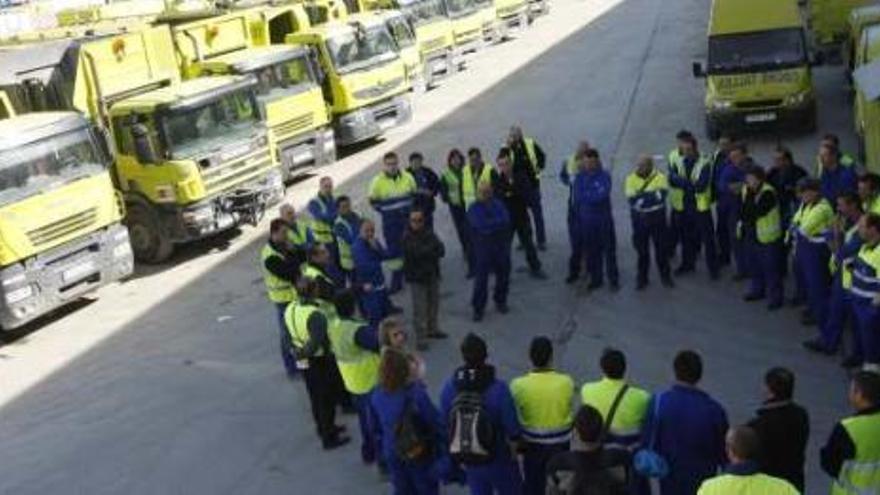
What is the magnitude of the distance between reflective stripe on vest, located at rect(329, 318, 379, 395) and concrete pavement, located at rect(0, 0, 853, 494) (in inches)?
41.6

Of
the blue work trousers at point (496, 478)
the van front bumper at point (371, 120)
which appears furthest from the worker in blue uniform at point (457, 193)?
the van front bumper at point (371, 120)

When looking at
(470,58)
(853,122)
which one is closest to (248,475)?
(853,122)

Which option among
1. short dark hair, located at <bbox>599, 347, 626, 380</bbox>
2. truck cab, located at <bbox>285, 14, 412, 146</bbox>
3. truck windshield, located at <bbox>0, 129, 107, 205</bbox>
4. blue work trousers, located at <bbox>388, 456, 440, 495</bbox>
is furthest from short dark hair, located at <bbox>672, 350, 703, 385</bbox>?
truck cab, located at <bbox>285, 14, 412, 146</bbox>

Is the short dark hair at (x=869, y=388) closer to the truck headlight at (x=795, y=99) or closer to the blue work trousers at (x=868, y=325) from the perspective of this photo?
the blue work trousers at (x=868, y=325)

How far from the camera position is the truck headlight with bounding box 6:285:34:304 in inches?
566

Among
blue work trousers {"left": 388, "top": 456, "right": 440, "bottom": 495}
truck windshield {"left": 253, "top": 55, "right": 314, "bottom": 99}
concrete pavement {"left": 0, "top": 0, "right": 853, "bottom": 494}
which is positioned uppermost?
truck windshield {"left": 253, "top": 55, "right": 314, "bottom": 99}

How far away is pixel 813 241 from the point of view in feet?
A: 34.9

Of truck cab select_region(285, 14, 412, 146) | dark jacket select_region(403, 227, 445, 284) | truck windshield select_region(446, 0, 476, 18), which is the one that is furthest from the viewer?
truck windshield select_region(446, 0, 476, 18)

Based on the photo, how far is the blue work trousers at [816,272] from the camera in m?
10.7

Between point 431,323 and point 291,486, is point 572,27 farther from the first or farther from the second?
point 291,486

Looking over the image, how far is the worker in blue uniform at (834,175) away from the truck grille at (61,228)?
998 cm

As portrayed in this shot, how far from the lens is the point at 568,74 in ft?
94.1

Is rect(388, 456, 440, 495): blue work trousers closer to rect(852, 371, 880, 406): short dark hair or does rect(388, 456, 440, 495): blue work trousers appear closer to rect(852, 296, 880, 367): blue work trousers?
rect(852, 371, 880, 406): short dark hair

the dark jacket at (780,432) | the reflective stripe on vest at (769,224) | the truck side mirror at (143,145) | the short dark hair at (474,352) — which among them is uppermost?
the truck side mirror at (143,145)
